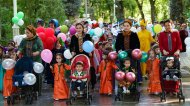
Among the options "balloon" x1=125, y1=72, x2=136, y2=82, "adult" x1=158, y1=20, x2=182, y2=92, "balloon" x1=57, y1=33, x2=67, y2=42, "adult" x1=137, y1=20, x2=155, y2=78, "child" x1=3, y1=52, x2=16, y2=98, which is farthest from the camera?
"adult" x1=137, y1=20, x2=155, y2=78

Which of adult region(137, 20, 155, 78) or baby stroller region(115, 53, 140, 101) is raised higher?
adult region(137, 20, 155, 78)

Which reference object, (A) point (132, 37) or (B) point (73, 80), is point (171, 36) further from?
(B) point (73, 80)

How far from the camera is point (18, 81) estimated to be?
405 inches

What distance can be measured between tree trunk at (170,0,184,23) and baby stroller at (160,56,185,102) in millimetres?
19388

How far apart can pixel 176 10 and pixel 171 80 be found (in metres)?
20.5

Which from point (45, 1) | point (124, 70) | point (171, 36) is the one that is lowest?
point (124, 70)

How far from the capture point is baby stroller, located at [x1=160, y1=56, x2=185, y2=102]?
10250 mm

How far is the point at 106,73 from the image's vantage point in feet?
38.4

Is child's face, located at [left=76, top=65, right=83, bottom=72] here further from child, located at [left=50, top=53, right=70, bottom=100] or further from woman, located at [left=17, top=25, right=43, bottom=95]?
woman, located at [left=17, top=25, right=43, bottom=95]

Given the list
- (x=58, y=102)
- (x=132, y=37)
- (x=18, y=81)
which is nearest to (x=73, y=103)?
(x=58, y=102)

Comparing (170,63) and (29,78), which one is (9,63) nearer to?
(29,78)

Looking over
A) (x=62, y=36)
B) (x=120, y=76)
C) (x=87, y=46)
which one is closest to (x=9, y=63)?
(x=87, y=46)

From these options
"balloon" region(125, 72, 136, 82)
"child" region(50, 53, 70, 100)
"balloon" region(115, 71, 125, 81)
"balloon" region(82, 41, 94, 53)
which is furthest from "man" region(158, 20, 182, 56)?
"child" region(50, 53, 70, 100)

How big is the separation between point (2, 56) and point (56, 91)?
6.67ft
